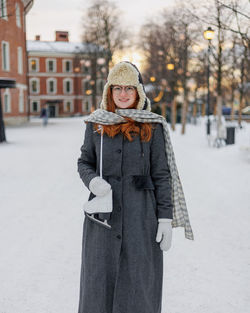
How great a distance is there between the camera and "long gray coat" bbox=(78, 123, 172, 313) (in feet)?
8.63

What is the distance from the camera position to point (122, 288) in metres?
2.68

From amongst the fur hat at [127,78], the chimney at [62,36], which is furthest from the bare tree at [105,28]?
the fur hat at [127,78]

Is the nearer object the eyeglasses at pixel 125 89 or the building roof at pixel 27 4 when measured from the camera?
the eyeglasses at pixel 125 89

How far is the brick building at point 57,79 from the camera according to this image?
2495 inches

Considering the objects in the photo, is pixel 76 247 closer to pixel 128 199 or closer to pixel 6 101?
pixel 128 199

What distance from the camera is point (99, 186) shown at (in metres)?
2.51

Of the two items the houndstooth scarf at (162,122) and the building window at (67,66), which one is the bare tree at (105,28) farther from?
the houndstooth scarf at (162,122)

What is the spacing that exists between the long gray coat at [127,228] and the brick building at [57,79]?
60.8 meters

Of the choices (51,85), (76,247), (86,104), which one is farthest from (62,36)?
(76,247)

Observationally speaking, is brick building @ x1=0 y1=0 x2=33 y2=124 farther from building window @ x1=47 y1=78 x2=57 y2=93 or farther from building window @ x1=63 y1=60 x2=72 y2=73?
building window @ x1=47 y1=78 x2=57 y2=93

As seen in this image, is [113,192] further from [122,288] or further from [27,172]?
[27,172]

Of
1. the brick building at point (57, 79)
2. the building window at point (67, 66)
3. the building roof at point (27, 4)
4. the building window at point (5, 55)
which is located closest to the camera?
the building window at point (5, 55)

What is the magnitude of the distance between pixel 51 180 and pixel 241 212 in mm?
4728

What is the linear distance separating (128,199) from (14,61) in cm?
3554
